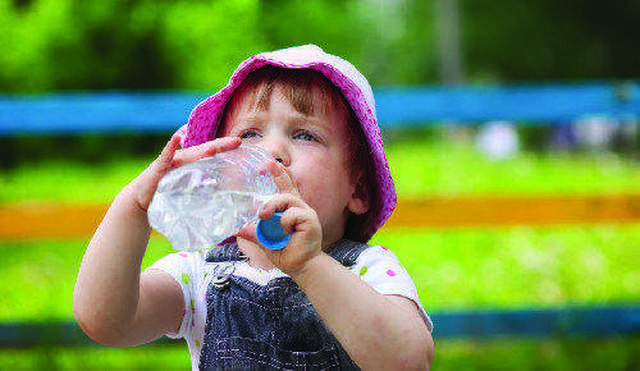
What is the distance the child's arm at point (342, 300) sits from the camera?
1.15 m

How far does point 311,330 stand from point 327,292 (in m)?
0.22

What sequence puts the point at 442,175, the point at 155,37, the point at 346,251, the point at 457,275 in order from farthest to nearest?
the point at 442,175 → the point at 457,275 → the point at 155,37 → the point at 346,251

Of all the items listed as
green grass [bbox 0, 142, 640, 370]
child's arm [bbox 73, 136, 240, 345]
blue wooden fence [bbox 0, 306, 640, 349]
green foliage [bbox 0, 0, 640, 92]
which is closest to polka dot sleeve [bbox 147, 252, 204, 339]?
child's arm [bbox 73, 136, 240, 345]

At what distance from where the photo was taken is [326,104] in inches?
57.2

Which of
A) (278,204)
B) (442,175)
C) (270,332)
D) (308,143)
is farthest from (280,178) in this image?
(442,175)

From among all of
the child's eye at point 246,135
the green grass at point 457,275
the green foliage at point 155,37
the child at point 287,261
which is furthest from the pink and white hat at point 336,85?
the green grass at point 457,275

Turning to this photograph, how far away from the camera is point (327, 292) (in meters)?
1.17

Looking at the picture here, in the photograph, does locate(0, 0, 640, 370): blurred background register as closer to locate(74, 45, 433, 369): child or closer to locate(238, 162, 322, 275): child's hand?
locate(74, 45, 433, 369): child

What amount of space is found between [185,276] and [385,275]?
39 cm

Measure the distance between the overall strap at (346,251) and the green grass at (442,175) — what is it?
76.4 inches

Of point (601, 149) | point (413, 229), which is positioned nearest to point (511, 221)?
point (413, 229)

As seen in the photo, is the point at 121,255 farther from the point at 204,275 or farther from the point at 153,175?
the point at 204,275

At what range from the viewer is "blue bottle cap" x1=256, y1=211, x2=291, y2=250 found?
3.76 ft

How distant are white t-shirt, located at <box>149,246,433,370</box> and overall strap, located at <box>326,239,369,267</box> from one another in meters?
0.01
